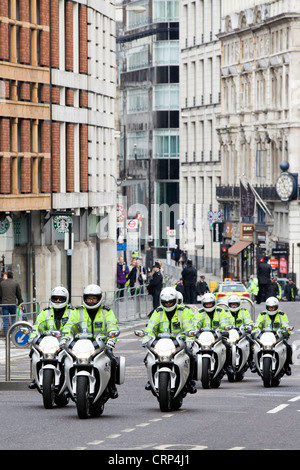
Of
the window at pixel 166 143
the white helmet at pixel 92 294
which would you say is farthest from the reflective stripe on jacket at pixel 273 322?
the window at pixel 166 143

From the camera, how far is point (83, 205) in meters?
59.7

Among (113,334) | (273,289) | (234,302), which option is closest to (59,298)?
(113,334)

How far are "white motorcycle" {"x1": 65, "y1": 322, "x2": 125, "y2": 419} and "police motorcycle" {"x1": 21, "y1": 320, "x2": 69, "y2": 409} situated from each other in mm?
767

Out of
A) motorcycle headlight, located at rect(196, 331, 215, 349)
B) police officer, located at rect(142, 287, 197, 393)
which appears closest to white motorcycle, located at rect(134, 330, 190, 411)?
police officer, located at rect(142, 287, 197, 393)

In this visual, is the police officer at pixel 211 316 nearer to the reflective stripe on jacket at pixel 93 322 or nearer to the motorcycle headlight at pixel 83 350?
the reflective stripe on jacket at pixel 93 322

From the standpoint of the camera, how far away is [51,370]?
2259 centimetres

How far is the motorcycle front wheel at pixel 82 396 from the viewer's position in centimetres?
2127

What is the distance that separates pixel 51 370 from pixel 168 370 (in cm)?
150

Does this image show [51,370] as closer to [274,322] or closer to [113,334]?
[113,334]

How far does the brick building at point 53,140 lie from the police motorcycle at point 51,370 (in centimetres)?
2698

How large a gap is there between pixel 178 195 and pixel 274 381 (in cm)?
9536

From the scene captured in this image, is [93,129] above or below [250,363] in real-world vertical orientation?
above

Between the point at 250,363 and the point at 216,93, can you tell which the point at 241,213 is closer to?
the point at 216,93
